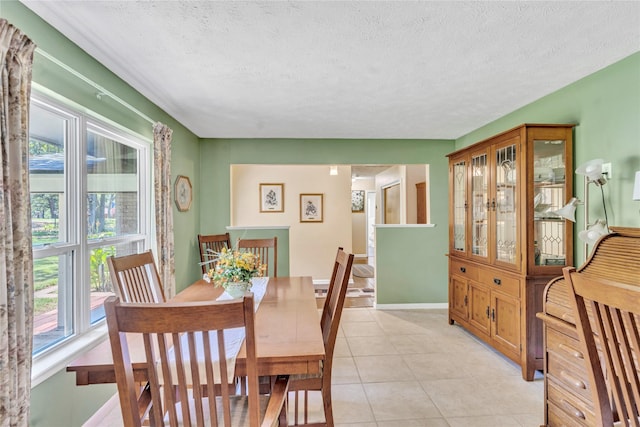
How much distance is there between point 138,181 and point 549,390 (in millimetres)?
3581

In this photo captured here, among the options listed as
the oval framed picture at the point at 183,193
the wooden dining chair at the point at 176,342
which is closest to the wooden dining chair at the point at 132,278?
the wooden dining chair at the point at 176,342

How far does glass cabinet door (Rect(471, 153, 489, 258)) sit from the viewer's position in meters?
3.19

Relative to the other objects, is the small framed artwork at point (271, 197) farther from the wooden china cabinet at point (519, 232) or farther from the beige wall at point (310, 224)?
the wooden china cabinet at point (519, 232)

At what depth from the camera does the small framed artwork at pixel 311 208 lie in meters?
6.23

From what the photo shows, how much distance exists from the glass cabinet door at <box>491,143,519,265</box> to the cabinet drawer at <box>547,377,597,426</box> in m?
1.11

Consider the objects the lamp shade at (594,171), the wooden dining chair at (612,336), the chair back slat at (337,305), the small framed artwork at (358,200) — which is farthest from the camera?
the small framed artwork at (358,200)

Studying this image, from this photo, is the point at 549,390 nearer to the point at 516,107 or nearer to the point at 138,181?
the point at 516,107

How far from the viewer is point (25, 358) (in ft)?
Result: 4.51

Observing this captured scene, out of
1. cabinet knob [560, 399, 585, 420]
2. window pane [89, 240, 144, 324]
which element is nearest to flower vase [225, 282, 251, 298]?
window pane [89, 240, 144, 324]

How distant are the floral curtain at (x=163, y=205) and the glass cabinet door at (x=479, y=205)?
10.3 ft

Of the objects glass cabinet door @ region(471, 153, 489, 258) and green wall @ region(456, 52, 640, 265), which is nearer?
green wall @ region(456, 52, 640, 265)

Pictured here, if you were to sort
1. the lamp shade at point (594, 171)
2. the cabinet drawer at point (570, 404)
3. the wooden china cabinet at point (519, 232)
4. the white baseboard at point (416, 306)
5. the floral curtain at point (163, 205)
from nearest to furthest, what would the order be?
the cabinet drawer at point (570, 404), the lamp shade at point (594, 171), the wooden china cabinet at point (519, 232), the floral curtain at point (163, 205), the white baseboard at point (416, 306)

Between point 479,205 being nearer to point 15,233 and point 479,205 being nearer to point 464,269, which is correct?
point 464,269

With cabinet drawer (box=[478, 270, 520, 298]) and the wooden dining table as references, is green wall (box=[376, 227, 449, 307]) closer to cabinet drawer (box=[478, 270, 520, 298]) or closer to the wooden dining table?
cabinet drawer (box=[478, 270, 520, 298])
